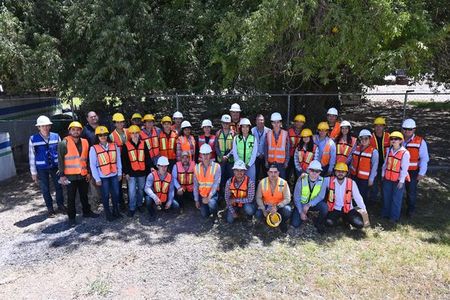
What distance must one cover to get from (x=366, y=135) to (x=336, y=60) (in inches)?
57.6

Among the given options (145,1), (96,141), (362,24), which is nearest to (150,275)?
(96,141)

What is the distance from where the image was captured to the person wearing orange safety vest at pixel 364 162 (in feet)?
24.2

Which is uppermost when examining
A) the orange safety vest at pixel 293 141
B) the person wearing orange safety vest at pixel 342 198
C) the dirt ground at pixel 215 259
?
the orange safety vest at pixel 293 141

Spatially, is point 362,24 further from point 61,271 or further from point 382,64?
point 61,271

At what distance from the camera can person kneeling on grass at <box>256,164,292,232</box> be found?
6.98m

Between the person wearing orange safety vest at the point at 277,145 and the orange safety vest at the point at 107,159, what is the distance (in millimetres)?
2948

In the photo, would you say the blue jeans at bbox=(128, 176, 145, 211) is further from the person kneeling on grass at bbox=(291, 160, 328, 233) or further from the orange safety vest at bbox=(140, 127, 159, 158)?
the person kneeling on grass at bbox=(291, 160, 328, 233)

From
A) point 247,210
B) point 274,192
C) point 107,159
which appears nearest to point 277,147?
point 274,192

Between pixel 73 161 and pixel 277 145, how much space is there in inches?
150

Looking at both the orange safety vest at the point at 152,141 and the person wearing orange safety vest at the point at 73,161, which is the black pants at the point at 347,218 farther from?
the person wearing orange safety vest at the point at 73,161

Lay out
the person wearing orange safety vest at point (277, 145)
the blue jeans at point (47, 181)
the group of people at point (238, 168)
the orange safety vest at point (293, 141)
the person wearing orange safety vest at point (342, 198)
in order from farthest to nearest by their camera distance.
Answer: the orange safety vest at point (293, 141) < the person wearing orange safety vest at point (277, 145) < the blue jeans at point (47, 181) < the group of people at point (238, 168) < the person wearing orange safety vest at point (342, 198)

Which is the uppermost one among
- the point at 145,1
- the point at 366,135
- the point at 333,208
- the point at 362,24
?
the point at 145,1

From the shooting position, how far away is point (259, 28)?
7059 mm

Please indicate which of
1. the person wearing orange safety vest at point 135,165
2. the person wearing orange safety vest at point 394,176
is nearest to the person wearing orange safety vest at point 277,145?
the person wearing orange safety vest at point 394,176
